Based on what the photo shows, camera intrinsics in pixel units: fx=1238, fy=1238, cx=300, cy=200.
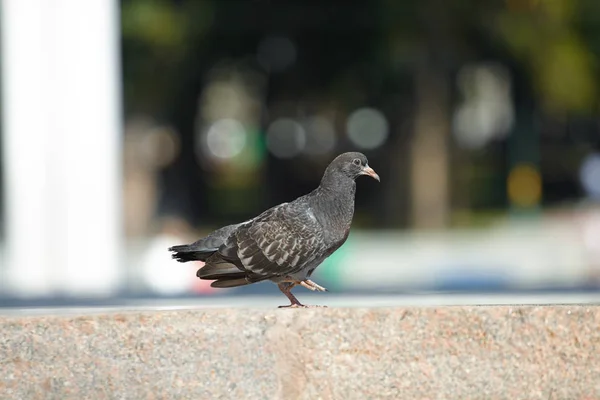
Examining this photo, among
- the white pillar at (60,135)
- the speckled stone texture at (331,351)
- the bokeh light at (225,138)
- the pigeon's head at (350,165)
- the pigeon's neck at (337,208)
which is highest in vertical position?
the bokeh light at (225,138)

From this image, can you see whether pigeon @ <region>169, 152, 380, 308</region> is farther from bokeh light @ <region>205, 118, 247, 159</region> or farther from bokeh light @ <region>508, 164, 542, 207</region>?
bokeh light @ <region>205, 118, 247, 159</region>

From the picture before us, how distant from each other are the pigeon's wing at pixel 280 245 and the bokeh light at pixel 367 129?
70.1 feet

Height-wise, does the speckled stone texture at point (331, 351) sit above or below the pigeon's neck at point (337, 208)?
below

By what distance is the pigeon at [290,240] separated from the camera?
5.06 meters

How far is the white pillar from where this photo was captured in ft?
52.4

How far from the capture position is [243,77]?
26688 millimetres

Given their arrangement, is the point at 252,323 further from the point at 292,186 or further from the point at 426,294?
the point at 292,186

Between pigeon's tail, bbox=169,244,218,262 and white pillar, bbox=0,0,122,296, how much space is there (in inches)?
425

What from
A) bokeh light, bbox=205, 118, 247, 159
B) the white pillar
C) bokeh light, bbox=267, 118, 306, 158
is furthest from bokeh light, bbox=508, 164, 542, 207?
the white pillar

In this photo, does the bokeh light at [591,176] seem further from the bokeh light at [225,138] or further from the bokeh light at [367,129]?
the bokeh light at [225,138]

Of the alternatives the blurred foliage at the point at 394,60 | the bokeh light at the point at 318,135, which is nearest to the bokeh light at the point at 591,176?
the blurred foliage at the point at 394,60

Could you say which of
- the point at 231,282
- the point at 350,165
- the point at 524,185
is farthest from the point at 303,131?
the point at 350,165

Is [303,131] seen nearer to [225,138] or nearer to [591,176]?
[225,138]

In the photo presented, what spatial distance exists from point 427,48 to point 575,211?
15.7 feet
